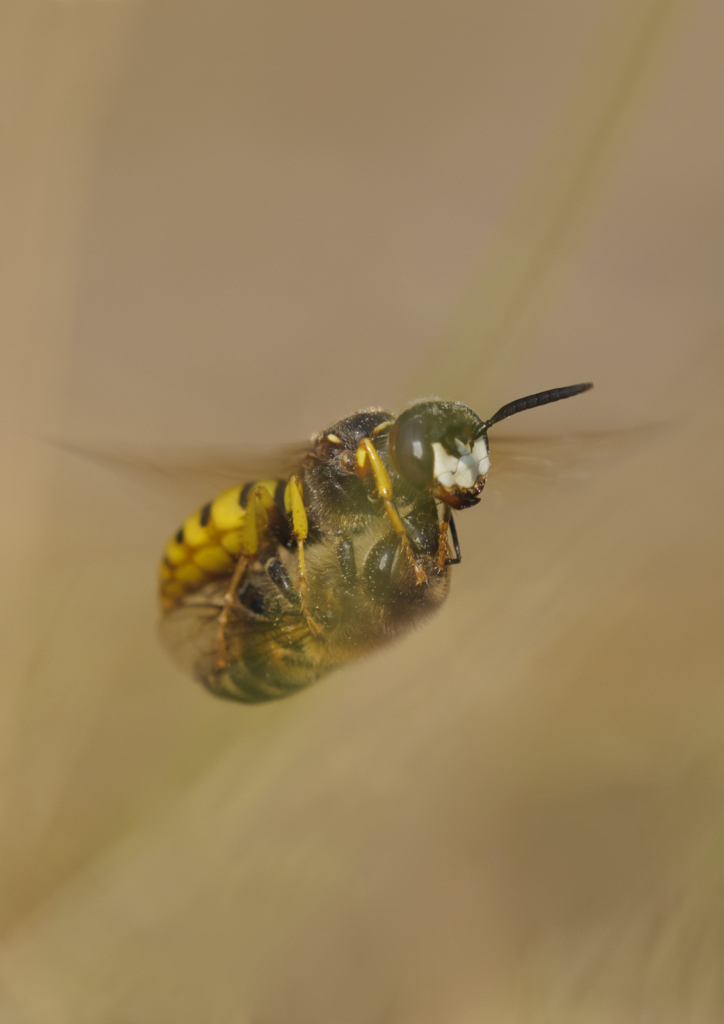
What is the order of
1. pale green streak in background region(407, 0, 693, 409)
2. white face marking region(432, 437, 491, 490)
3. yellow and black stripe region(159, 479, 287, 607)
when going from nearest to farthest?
1. white face marking region(432, 437, 491, 490)
2. yellow and black stripe region(159, 479, 287, 607)
3. pale green streak in background region(407, 0, 693, 409)

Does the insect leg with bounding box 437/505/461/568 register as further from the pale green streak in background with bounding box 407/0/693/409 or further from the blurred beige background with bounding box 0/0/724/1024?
the pale green streak in background with bounding box 407/0/693/409

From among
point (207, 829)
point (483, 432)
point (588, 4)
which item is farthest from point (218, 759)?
point (588, 4)

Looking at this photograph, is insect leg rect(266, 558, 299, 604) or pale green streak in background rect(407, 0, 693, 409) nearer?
insect leg rect(266, 558, 299, 604)

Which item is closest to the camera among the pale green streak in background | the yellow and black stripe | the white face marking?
the white face marking

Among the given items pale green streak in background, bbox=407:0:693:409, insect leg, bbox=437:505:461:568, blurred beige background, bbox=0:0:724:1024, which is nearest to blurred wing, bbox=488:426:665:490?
blurred beige background, bbox=0:0:724:1024

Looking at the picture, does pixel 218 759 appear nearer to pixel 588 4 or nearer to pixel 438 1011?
pixel 438 1011

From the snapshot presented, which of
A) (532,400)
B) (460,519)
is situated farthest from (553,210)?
(532,400)

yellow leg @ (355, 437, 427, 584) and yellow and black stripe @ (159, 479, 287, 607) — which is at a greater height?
yellow leg @ (355, 437, 427, 584)

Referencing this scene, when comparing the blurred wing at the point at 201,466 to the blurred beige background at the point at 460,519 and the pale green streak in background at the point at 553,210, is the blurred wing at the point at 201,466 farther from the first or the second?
the pale green streak in background at the point at 553,210
